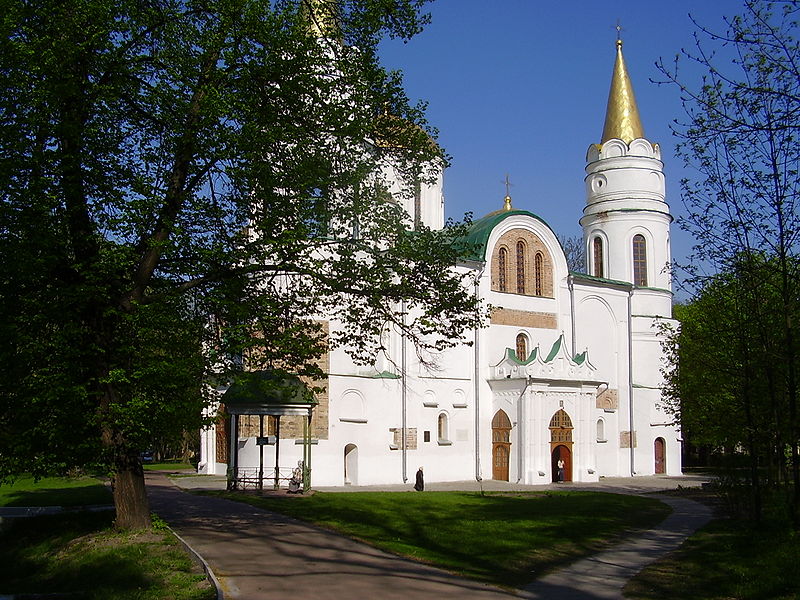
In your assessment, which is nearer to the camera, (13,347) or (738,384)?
(13,347)

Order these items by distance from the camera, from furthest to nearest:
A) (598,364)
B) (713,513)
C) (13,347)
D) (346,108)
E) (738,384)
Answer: (598,364) → (713,513) → (738,384) → (346,108) → (13,347)

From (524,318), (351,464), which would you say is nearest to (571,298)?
(524,318)

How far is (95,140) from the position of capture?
13609mm

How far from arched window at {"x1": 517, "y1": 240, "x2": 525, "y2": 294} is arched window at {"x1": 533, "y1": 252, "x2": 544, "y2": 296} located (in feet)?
2.23

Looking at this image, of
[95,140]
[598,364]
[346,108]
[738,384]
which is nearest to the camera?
[95,140]

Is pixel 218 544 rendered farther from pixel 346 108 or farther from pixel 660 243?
pixel 660 243

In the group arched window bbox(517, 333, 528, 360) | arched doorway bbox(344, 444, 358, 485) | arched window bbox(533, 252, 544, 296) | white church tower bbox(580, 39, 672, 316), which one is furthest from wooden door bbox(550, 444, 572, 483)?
white church tower bbox(580, 39, 672, 316)

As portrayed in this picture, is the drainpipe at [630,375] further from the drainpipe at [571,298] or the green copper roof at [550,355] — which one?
the green copper roof at [550,355]

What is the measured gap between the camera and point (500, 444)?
110ft

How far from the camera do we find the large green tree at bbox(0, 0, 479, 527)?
41.1ft

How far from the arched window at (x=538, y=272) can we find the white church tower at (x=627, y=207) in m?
5.50

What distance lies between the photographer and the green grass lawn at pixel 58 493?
2122cm

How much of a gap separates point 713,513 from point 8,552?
53.1 feet

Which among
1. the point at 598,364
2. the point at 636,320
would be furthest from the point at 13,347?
the point at 636,320
